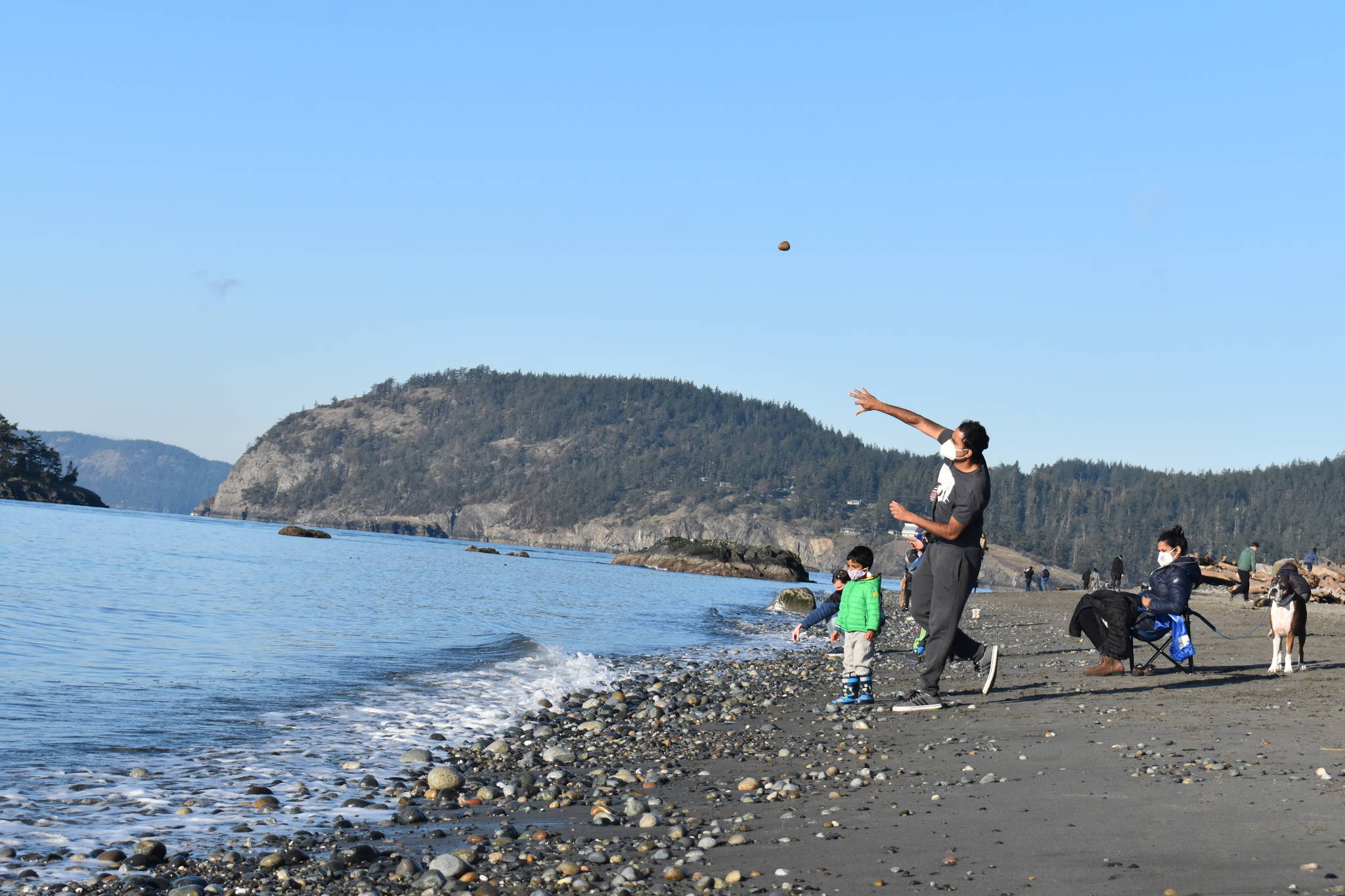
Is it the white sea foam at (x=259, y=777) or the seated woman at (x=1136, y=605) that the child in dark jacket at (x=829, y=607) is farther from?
the white sea foam at (x=259, y=777)

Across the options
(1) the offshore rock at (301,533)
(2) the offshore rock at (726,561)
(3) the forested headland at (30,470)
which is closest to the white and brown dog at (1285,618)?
(2) the offshore rock at (726,561)

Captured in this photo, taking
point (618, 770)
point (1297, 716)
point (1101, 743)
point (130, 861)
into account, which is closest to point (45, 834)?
point (130, 861)

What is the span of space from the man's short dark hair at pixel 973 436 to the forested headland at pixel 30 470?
160 m

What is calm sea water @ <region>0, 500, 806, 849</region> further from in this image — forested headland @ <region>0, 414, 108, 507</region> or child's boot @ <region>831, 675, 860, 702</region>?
forested headland @ <region>0, 414, 108, 507</region>

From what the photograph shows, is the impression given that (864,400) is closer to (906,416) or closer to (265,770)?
(906,416)

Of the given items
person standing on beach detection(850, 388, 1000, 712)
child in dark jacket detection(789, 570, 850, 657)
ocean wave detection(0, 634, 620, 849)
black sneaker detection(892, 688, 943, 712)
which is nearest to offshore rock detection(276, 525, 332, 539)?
ocean wave detection(0, 634, 620, 849)

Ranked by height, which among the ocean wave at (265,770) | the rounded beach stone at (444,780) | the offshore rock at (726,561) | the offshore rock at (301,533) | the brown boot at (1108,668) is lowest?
the offshore rock at (301,533)

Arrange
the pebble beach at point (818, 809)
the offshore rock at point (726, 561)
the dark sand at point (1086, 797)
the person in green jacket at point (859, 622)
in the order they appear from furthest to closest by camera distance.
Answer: the offshore rock at point (726, 561), the person in green jacket at point (859, 622), the pebble beach at point (818, 809), the dark sand at point (1086, 797)

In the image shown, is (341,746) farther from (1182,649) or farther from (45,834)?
(1182,649)

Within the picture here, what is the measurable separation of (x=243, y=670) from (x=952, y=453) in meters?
11.3

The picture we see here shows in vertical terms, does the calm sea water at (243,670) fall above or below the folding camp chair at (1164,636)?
below

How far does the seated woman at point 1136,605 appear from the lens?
13414mm

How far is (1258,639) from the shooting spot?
2147 cm

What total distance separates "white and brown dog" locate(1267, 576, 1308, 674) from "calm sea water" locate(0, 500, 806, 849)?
31.6ft
